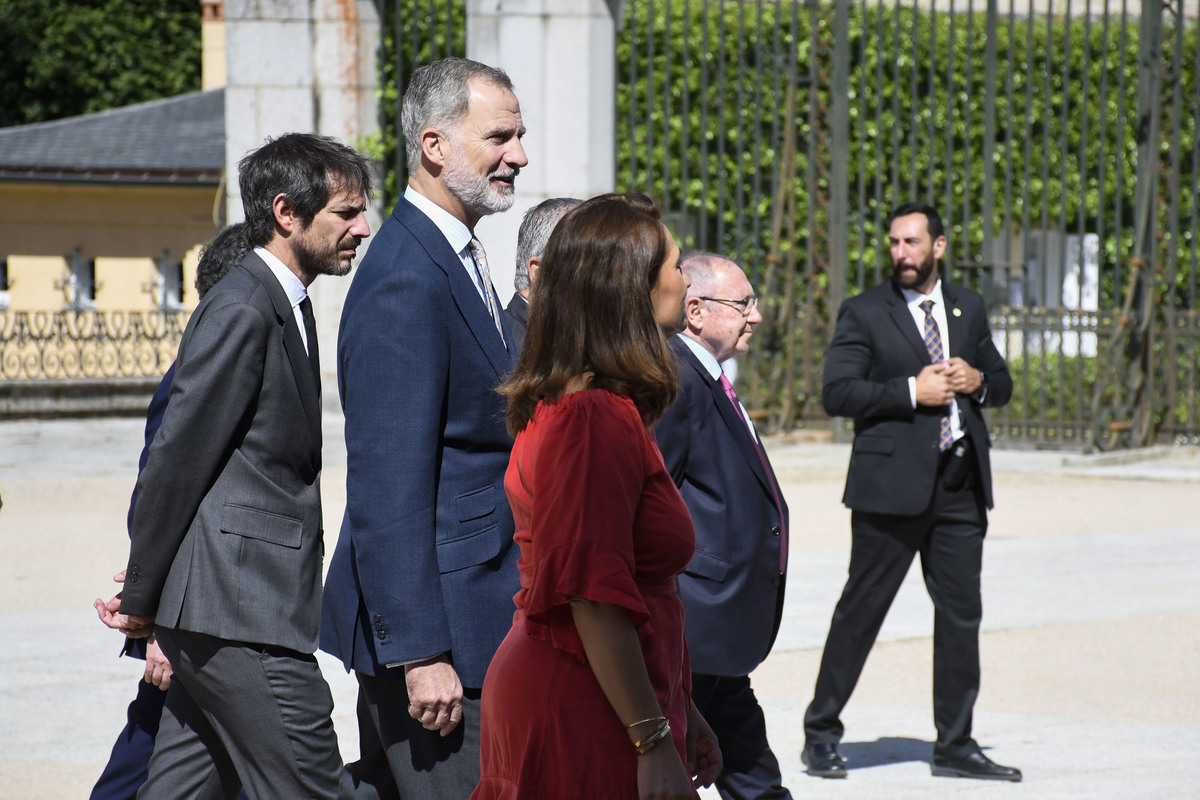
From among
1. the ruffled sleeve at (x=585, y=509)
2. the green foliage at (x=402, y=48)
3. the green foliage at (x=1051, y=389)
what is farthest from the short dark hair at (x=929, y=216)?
the green foliage at (x=402, y=48)

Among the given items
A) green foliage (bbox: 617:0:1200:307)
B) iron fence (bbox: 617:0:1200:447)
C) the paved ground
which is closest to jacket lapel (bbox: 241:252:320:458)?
the paved ground

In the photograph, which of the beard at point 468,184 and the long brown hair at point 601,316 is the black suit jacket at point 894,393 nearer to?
the beard at point 468,184

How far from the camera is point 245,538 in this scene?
3.13 m

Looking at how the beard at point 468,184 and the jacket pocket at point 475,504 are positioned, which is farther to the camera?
the beard at point 468,184

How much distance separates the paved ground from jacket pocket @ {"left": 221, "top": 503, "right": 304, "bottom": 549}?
1973 mm

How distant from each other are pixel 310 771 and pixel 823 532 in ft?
22.9

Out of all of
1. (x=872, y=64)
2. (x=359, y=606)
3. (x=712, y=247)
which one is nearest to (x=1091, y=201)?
(x=872, y=64)

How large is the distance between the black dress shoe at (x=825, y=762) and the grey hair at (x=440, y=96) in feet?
8.46

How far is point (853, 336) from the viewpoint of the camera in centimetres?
557

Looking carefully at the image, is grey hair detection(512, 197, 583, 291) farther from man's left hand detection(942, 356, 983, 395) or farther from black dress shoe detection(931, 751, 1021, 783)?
black dress shoe detection(931, 751, 1021, 783)

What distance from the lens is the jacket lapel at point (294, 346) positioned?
10.7 feet

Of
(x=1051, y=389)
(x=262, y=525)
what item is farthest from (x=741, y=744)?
(x=1051, y=389)

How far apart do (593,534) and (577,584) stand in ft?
0.26

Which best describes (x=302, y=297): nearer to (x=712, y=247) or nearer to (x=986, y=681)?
(x=986, y=681)
